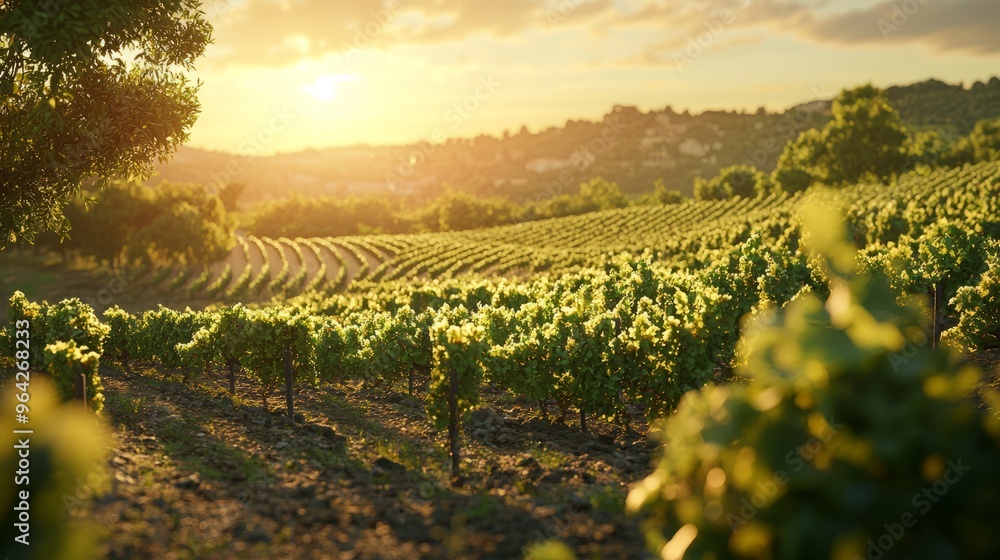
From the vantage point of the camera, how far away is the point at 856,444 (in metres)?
3.52

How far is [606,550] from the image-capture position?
6.34 meters

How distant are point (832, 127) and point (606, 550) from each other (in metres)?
101

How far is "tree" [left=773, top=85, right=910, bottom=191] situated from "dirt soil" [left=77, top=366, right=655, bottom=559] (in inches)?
3533

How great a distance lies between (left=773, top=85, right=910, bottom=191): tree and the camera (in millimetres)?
90750

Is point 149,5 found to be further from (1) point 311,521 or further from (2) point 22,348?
(1) point 311,521

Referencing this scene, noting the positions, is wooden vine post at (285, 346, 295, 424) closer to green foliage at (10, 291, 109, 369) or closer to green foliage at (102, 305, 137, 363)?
green foliage at (10, 291, 109, 369)

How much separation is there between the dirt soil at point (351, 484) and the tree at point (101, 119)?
544 centimetres

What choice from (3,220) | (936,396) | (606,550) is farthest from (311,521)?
(3,220)

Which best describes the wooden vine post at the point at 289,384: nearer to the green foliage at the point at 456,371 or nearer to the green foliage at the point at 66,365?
the green foliage at the point at 456,371

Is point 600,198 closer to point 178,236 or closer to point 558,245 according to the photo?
point 558,245

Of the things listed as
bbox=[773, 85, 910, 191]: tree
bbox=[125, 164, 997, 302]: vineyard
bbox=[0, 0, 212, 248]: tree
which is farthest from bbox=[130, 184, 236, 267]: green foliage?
bbox=[773, 85, 910, 191]: tree

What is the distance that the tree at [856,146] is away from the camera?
298 feet

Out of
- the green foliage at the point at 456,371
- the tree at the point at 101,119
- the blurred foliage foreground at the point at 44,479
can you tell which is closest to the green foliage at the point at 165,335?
the tree at the point at 101,119

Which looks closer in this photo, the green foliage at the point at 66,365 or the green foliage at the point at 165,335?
the green foliage at the point at 66,365
